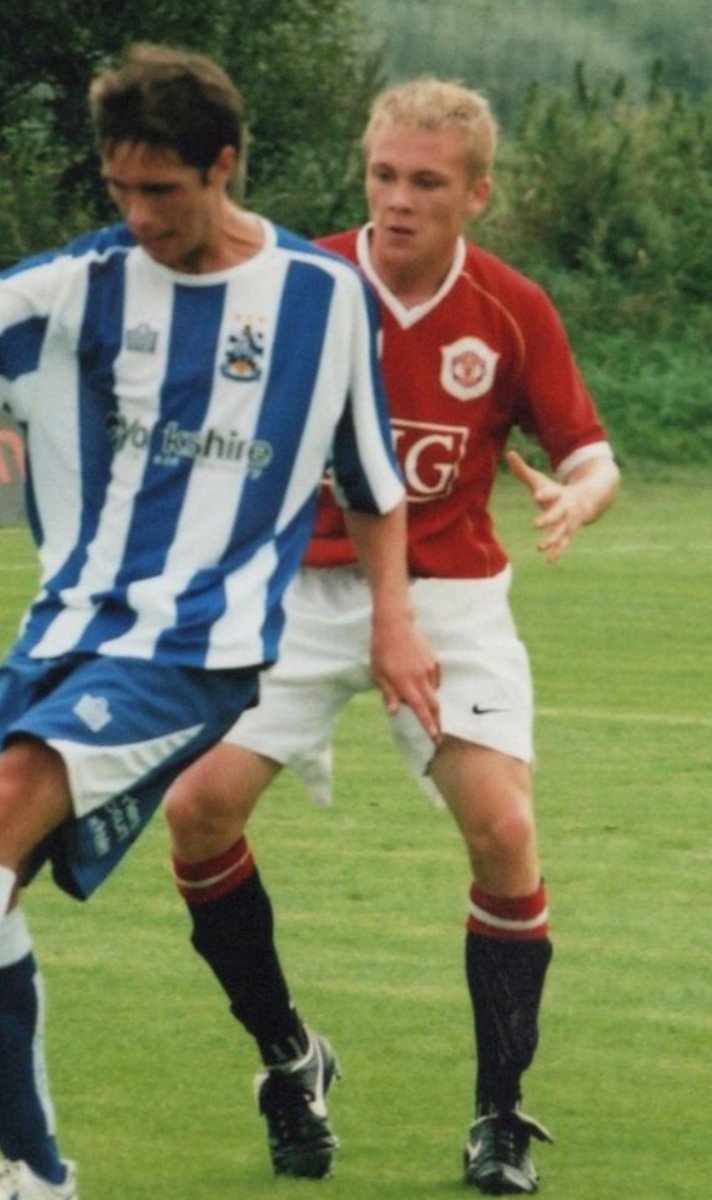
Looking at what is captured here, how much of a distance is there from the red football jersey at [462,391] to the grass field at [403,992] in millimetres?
1137

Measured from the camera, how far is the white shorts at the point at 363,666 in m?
6.07

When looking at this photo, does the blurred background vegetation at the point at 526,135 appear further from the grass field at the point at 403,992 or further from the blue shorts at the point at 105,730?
the blue shorts at the point at 105,730

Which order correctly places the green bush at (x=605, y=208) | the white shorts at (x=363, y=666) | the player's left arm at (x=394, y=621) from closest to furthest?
the player's left arm at (x=394, y=621) → the white shorts at (x=363, y=666) → the green bush at (x=605, y=208)

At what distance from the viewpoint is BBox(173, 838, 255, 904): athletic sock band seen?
619 cm

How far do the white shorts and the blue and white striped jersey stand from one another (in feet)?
3.04

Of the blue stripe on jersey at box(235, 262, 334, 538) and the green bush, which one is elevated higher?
the blue stripe on jersey at box(235, 262, 334, 538)

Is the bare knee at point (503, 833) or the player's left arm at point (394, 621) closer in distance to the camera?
the player's left arm at point (394, 621)

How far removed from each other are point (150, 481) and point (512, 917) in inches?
54.5

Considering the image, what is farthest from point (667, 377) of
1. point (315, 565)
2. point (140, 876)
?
point (315, 565)

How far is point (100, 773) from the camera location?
504 centimetres

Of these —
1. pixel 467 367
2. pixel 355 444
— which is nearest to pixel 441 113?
pixel 467 367

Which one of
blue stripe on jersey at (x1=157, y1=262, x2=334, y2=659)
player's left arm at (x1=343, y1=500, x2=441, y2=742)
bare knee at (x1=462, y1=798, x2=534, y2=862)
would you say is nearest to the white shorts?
bare knee at (x1=462, y1=798, x2=534, y2=862)

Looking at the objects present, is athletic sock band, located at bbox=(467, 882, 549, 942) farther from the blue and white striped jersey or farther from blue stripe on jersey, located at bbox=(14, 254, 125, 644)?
blue stripe on jersey, located at bbox=(14, 254, 125, 644)

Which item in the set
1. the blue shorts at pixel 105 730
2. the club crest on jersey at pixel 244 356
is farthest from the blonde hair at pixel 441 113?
the blue shorts at pixel 105 730
